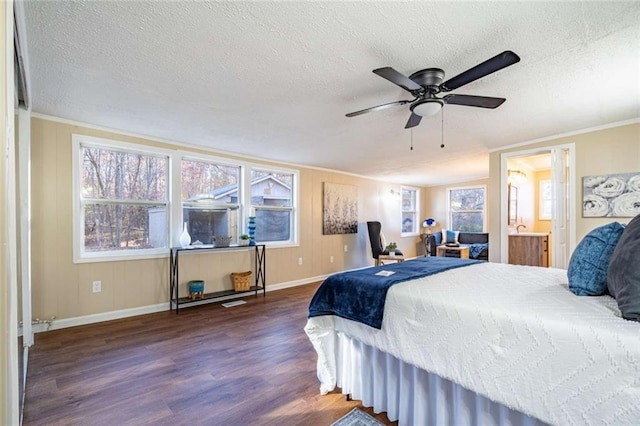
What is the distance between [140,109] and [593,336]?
3.56 meters

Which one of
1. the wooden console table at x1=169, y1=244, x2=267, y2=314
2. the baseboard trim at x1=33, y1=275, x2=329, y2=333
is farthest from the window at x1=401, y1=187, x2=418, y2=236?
the baseboard trim at x1=33, y1=275, x2=329, y2=333

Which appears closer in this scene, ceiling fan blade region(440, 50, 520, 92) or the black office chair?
ceiling fan blade region(440, 50, 520, 92)

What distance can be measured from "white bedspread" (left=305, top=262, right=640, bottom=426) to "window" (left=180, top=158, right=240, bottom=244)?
323 centimetres

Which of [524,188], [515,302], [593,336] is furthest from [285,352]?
[524,188]

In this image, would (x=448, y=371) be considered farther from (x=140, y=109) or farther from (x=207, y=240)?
(x=207, y=240)

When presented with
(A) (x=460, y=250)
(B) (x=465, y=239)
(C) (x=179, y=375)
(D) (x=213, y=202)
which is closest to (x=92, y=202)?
(D) (x=213, y=202)

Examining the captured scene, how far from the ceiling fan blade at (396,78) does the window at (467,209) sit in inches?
268

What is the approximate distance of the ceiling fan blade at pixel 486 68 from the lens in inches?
62.8

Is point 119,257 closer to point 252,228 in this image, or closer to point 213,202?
point 213,202

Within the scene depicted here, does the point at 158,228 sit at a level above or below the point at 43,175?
below

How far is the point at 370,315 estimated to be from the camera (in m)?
1.71

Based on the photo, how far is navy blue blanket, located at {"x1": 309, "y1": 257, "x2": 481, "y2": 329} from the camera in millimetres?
1713

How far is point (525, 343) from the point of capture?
46.3 inches

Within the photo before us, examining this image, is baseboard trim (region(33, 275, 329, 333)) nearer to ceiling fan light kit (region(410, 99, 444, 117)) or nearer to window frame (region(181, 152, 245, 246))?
window frame (region(181, 152, 245, 246))
